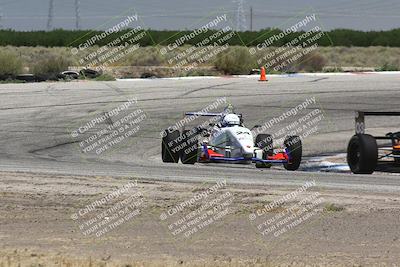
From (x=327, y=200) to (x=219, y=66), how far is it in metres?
33.8

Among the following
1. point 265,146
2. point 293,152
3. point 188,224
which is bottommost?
point 188,224

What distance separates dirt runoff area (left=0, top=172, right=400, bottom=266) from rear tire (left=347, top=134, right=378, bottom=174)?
210 cm

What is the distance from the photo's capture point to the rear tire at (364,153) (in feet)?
51.4

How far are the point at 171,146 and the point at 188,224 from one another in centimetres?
728

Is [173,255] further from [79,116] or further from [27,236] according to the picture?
[79,116]

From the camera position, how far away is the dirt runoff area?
29.9ft

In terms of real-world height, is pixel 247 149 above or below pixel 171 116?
Answer: below

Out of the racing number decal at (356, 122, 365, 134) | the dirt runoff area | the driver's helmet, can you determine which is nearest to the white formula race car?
the driver's helmet

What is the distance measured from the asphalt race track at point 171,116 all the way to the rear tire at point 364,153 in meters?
0.29

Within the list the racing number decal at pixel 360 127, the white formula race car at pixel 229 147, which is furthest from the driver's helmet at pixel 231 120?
the racing number decal at pixel 360 127

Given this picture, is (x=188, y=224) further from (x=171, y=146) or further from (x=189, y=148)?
(x=171, y=146)

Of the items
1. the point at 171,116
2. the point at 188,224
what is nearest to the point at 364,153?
the point at 188,224

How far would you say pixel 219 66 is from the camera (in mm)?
46000

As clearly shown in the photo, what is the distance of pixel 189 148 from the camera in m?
17.8
